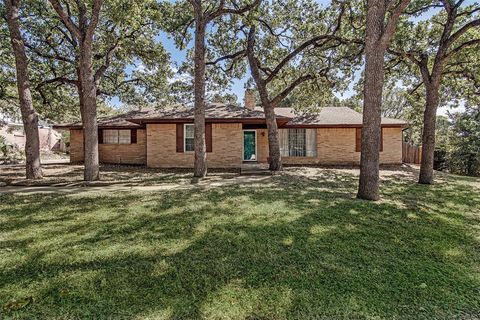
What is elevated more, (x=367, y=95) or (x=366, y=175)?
(x=367, y=95)

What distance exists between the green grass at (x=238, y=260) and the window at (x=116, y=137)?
10638 mm

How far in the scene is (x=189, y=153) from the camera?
1438 centimetres

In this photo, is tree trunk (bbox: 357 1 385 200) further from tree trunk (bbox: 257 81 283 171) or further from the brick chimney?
the brick chimney

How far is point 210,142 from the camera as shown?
47.1 ft

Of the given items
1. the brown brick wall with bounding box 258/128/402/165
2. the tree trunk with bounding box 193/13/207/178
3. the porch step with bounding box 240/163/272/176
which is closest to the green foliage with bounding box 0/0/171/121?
the tree trunk with bounding box 193/13/207/178

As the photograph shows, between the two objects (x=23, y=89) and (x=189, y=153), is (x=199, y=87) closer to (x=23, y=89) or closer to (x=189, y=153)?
(x=189, y=153)

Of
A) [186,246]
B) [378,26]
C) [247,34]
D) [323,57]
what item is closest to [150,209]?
[186,246]

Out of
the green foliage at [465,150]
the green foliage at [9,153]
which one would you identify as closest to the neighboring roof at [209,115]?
the green foliage at [9,153]

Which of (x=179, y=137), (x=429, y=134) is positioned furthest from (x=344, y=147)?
(x=179, y=137)

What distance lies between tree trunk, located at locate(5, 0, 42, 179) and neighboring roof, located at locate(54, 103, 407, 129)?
4.97 metres

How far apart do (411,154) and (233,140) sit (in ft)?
44.4

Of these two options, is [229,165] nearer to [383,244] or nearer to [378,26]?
[378,26]

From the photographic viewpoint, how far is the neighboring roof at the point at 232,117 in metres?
13.8

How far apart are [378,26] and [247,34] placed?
769cm
